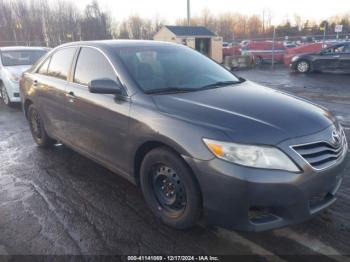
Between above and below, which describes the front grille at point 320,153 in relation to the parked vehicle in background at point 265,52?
below

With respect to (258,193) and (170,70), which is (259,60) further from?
(258,193)

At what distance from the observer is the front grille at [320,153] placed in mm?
2457

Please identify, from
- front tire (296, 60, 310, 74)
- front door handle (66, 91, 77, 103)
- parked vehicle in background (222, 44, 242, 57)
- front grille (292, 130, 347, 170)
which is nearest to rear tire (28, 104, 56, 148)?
front door handle (66, 91, 77, 103)

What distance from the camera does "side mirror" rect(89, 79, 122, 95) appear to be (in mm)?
3173

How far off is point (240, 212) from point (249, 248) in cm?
48

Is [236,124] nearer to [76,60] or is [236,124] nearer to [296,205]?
[296,205]

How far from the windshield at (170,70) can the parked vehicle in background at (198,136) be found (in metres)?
0.01

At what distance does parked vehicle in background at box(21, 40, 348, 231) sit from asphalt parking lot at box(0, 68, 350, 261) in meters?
0.26

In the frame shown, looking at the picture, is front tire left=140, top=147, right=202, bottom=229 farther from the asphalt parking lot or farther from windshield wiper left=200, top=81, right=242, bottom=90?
windshield wiper left=200, top=81, right=242, bottom=90

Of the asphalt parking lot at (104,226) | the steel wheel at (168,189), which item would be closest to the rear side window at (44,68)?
the asphalt parking lot at (104,226)

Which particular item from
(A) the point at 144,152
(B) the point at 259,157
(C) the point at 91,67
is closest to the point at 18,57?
(C) the point at 91,67

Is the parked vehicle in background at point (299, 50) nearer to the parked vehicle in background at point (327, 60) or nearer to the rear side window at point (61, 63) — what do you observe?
the parked vehicle in background at point (327, 60)

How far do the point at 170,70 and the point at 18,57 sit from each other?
7346 millimetres

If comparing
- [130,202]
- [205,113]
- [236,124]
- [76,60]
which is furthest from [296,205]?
[76,60]
